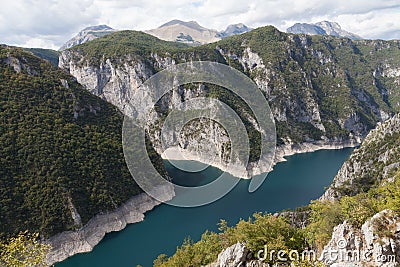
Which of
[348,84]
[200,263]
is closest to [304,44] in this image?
[348,84]

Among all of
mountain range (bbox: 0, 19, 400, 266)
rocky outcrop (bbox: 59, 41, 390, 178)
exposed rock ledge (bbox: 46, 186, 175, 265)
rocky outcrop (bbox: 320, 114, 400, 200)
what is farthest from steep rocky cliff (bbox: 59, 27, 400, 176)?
exposed rock ledge (bbox: 46, 186, 175, 265)

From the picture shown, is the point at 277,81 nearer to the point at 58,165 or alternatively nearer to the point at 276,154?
the point at 276,154

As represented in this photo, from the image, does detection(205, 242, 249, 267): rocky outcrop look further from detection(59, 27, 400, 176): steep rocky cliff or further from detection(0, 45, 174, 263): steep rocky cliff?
detection(59, 27, 400, 176): steep rocky cliff

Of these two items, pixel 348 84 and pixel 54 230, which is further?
pixel 348 84

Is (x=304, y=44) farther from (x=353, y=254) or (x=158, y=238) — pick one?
(x=353, y=254)

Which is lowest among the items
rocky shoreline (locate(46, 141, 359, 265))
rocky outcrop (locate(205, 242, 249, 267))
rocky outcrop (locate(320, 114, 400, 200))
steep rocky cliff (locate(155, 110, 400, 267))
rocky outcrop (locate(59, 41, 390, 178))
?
rocky shoreline (locate(46, 141, 359, 265))
